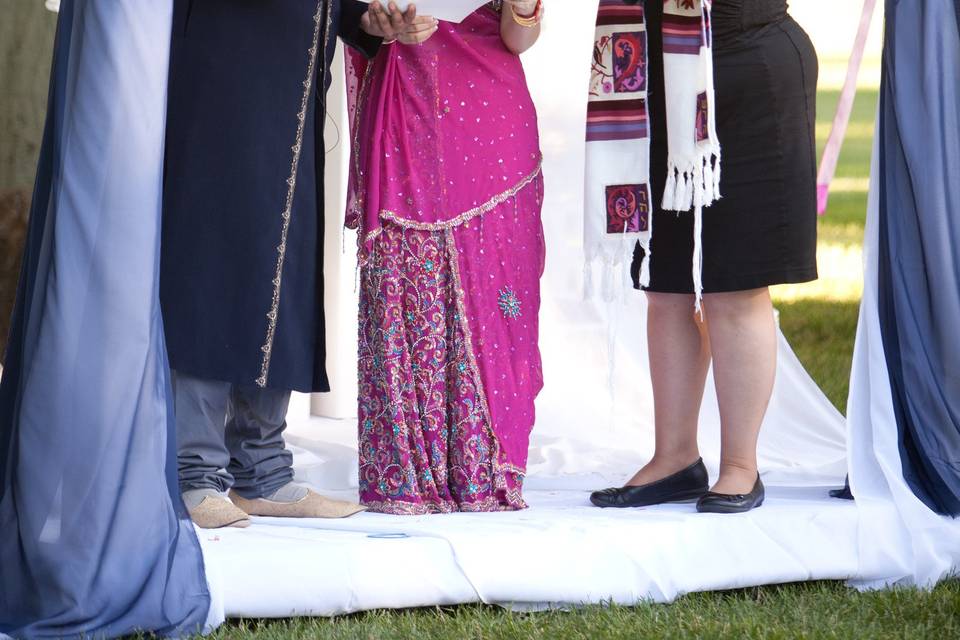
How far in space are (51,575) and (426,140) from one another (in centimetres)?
129

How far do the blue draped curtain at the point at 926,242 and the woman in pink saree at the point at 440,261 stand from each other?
866mm

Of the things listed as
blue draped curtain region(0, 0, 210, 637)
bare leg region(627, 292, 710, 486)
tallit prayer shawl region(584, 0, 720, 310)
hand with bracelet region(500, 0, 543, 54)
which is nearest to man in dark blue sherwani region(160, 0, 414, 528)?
hand with bracelet region(500, 0, 543, 54)

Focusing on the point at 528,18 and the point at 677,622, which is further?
the point at 528,18

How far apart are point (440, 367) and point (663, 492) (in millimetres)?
623

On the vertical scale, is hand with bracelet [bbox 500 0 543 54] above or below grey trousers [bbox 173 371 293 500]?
above

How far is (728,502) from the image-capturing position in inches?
113

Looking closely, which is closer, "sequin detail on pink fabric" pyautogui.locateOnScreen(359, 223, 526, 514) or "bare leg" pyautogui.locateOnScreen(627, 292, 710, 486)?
"sequin detail on pink fabric" pyautogui.locateOnScreen(359, 223, 526, 514)

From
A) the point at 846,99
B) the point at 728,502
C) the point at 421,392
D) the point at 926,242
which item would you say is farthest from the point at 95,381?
the point at 846,99

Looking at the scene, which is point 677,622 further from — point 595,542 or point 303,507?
point 303,507

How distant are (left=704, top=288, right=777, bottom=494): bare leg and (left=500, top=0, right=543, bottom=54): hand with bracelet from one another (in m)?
0.72

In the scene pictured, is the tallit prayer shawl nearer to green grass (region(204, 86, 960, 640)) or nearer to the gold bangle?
the gold bangle

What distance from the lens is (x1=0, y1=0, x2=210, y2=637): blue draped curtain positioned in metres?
2.22

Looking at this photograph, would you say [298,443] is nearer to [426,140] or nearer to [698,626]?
[426,140]

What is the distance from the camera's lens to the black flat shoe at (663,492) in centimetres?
310
